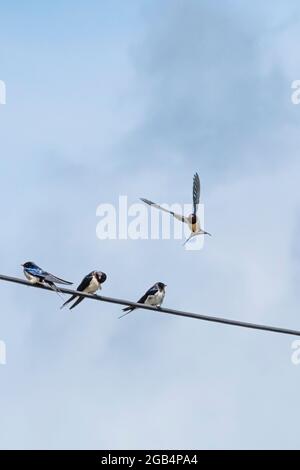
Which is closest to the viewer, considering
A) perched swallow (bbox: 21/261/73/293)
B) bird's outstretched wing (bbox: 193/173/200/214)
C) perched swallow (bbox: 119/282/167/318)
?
perched swallow (bbox: 21/261/73/293)

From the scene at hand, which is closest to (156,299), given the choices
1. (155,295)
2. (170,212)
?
(155,295)

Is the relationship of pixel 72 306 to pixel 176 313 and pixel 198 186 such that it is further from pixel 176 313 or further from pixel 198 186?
pixel 198 186

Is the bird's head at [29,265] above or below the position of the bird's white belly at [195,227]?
below

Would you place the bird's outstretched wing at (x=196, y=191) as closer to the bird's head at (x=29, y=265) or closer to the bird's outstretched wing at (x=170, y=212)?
the bird's outstretched wing at (x=170, y=212)

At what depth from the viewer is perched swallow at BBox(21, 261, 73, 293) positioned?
19.6 metres

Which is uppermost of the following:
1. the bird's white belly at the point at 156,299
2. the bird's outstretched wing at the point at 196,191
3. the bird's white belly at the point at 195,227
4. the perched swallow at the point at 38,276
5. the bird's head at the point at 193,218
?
the bird's outstretched wing at the point at 196,191

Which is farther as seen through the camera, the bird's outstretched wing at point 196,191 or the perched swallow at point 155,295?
the bird's outstretched wing at point 196,191

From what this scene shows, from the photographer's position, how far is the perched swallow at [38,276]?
19625 mm

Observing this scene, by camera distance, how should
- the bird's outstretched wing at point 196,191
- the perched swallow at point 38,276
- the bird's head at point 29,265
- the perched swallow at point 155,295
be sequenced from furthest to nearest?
the bird's outstretched wing at point 196,191 → the perched swallow at point 155,295 → the bird's head at point 29,265 → the perched swallow at point 38,276

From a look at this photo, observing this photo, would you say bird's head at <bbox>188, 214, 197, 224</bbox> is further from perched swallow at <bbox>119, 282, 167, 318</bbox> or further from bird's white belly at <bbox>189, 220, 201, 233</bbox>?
perched swallow at <bbox>119, 282, 167, 318</bbox>

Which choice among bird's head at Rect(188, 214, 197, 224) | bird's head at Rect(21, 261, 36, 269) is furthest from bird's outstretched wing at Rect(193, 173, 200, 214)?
bird's head at Rect(21, 261, 36, 269)

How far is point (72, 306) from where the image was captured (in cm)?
2059

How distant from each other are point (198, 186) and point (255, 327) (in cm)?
1013

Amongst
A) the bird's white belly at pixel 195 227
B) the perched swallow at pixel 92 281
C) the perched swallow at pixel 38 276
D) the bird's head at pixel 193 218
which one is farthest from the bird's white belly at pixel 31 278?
the bird's head at pixel 193 218
